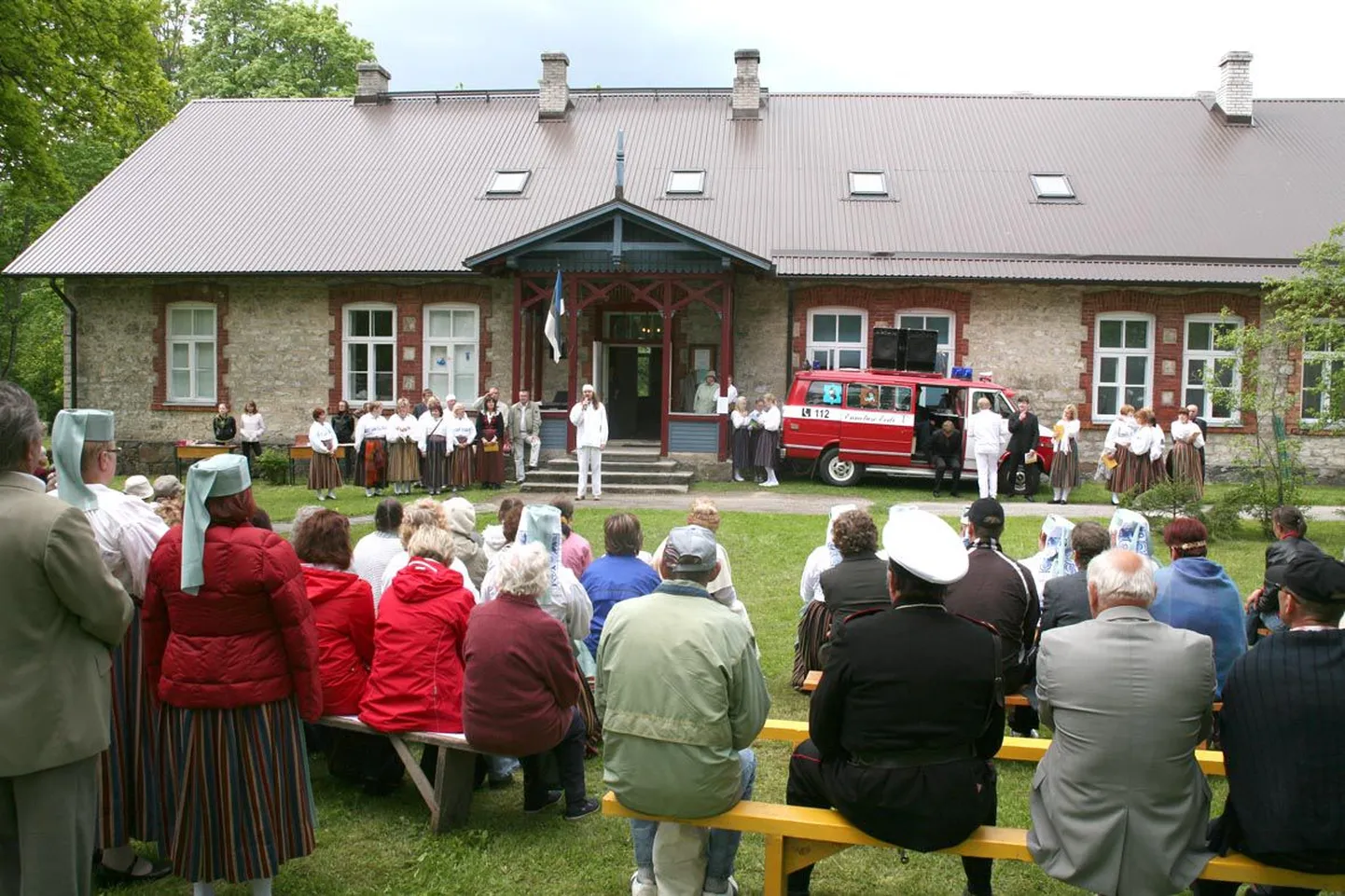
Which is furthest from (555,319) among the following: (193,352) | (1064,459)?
(1064,459)

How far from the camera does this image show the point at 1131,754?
365 cm

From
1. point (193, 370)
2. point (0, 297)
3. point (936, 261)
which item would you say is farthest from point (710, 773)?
point (0, 297)

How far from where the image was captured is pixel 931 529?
12.7ft

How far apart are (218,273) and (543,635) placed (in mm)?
17880

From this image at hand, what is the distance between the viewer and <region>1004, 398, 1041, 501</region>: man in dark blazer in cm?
1682

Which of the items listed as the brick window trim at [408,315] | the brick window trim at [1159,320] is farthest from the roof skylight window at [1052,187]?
the brick window trim at [408,315]

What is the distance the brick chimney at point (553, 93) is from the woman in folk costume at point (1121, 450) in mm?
13787

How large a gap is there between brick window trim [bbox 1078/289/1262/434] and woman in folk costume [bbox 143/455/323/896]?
17855mm

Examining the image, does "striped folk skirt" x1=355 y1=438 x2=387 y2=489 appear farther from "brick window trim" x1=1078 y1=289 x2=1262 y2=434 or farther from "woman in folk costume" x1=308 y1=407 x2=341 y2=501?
"brick window trim" x1=1078 y1=289 x2=1262 y2=434

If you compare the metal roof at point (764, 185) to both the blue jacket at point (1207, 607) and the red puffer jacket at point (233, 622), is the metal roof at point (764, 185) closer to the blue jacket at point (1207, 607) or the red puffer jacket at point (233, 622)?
the blue jacket at point (1207, 607)

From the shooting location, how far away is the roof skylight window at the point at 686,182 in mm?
21719

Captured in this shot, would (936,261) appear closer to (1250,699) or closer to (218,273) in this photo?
(218,273)

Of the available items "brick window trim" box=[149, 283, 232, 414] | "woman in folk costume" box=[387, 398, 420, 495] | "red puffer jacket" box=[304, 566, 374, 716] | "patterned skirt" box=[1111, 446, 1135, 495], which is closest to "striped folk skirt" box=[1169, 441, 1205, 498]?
"patterned skirt" box=[1111, 446, 1135, 495]

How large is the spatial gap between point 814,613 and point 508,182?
17.6m
